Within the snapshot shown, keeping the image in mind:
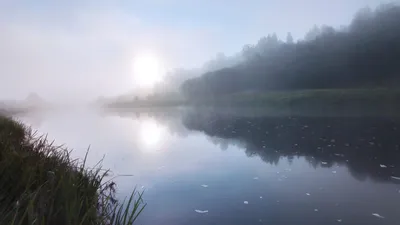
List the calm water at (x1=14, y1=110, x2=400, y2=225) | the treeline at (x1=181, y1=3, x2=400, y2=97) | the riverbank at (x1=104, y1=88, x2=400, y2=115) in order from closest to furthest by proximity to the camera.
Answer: the calm water at (x1=14, y1=110, x2=400, y2=225) → the riverbank at (x1=104, y1=88, x2=400, y2=115) → the treeline at (x1=181, y1=3, x2=400, y2=97)

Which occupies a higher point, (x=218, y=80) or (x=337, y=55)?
(x=337, y=55)

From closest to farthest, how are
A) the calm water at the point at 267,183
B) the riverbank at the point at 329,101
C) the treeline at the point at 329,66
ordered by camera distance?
1. the calm water at the point at 267,183
2. the riverbank at the point at 329,101
3. the treeline at the point at 329,66

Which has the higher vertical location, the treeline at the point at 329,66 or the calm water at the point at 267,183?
the treeline at the point at 329,66

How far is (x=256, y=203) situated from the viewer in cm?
655

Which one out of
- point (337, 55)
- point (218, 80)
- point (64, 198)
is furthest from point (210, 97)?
point (64, 198)

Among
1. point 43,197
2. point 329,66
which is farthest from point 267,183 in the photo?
point 329,66

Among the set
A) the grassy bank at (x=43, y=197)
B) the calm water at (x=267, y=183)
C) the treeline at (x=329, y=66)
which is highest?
the treeline at (x=329, y=66)

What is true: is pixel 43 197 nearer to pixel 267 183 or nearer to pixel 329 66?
pixel 267 183

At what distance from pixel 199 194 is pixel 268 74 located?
11556cm

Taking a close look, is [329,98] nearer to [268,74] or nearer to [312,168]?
[268,74]

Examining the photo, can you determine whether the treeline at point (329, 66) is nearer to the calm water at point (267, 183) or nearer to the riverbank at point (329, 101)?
the riverbank at point (329, 101)

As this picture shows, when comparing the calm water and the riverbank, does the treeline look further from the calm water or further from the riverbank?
the calm water

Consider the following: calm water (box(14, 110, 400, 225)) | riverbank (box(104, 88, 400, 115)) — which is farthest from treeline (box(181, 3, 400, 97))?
calm water (box(14, 110, 400, 225))

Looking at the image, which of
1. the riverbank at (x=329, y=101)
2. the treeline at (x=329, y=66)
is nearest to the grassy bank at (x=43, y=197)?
the riverbank at (x=329, y=101)
